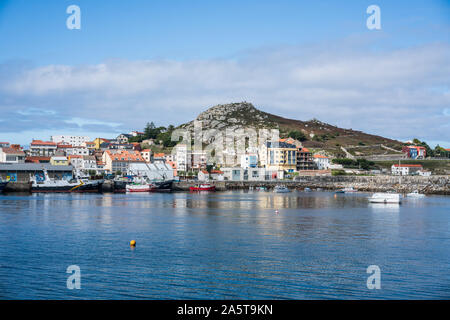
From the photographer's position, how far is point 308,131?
179m

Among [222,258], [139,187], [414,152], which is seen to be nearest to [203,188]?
[139,187]

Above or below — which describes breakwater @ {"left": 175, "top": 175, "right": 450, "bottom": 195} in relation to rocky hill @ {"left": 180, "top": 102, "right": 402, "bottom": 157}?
below

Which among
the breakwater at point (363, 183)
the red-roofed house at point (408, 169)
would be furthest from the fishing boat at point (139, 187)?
the red-roofed house at point (408, 169)

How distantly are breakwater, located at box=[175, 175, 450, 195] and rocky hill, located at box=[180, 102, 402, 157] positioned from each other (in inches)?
1739

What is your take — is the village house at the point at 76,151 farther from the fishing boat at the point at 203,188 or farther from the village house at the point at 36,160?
the fishing boat at the point at 203,188

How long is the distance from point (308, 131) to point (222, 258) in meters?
165

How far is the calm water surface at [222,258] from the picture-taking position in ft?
46.9

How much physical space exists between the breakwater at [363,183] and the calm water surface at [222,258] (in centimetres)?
4677

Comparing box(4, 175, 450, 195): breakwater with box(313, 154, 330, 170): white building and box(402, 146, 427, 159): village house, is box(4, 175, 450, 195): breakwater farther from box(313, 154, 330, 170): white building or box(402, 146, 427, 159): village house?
box(402, 146, 427, 159): village house

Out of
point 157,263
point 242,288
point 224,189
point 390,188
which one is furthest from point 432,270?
point 224,189

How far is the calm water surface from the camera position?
1430 centimetres

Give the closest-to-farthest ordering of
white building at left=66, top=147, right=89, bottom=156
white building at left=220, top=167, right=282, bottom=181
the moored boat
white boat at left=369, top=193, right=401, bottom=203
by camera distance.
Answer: white boat at left=369, top=193, right=401, bottom=203
the moored boat
white building at left=220, top=167, right=282, bottom=181
white building at left=66, top=147, right=89, bottom=156

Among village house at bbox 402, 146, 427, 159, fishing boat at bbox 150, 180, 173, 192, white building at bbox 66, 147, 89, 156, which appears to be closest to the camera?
fishing boat at bbox 150, 180, 173, 192

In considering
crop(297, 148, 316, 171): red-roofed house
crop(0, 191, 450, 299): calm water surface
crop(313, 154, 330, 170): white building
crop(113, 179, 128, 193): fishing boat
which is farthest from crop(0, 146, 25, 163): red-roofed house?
crop(313, 154, 330, 170): white building
